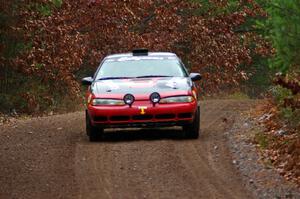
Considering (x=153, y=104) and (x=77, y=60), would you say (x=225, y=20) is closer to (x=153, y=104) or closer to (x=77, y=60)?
(x=77, y=60)

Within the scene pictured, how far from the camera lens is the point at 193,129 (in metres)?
15.4

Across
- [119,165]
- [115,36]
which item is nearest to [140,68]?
[119,165]

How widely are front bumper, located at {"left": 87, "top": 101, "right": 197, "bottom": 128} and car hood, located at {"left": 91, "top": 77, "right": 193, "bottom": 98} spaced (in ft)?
0.75

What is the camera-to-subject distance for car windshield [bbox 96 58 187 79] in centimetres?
1627

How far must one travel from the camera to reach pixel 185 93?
50.4 ft

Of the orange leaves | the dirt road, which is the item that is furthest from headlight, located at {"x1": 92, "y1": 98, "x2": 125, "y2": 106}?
the orange leaves

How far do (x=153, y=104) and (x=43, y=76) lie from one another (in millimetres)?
13794

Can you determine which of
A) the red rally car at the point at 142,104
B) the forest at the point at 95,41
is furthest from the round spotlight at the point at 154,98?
the forest at the point at 95,41

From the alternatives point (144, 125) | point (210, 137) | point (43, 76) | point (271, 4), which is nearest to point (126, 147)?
point (144, 125)

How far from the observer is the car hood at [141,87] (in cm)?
1528

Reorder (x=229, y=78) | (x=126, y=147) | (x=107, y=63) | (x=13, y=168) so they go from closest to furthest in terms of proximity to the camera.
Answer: (x=13, y=168) → (x=126, y=147) → (x=107, y=63) → (x=229, y=78)

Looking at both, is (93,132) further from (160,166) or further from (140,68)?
(160,166)

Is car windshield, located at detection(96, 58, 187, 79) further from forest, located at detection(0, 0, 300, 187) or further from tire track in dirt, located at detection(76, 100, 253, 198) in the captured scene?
forest, located at detection(0, 0, 300, 187)

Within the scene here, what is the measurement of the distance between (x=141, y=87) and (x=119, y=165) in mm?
2871
